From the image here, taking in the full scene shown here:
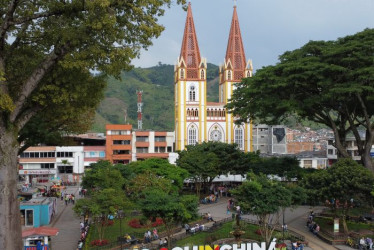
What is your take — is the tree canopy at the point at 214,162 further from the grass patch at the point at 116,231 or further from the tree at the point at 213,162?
the grass patch at the point at 116,231

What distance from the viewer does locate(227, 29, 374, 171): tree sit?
80.1 feet

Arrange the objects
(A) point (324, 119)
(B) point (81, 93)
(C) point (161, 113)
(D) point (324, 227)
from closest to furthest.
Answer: (B) point (81, 93)
(D) point (324, 227)
(A) point (324, 119)
(C) point (161, 113)

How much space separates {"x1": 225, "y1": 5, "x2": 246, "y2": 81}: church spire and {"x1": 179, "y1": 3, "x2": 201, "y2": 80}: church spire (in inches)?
230

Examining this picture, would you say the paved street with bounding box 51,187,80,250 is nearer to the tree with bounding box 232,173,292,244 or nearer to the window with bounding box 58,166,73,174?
the tree with bounding box 232,173,292,244

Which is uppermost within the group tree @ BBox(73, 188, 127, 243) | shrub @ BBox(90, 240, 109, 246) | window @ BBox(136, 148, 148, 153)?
window @ BBox(136, 148, 148, 153)

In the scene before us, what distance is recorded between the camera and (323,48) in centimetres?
2730

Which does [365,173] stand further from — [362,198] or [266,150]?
[266,150]

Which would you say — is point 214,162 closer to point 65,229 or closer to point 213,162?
point 213,162

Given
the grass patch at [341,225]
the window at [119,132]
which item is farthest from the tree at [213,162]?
the window at [119,132]

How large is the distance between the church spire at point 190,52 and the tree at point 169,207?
1851 inches

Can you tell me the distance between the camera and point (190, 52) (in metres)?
65.2

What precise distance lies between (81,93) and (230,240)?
40.2 ft

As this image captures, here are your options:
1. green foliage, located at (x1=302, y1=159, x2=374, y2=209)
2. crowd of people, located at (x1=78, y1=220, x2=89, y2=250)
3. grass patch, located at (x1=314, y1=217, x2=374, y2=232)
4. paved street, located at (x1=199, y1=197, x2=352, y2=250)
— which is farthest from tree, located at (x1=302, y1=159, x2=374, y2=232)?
crowd of people, located at (x1=78, y1=220, x2=89, y2=250)

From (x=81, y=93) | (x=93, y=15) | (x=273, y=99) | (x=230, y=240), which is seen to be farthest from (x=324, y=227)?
(x=93, y=15)
